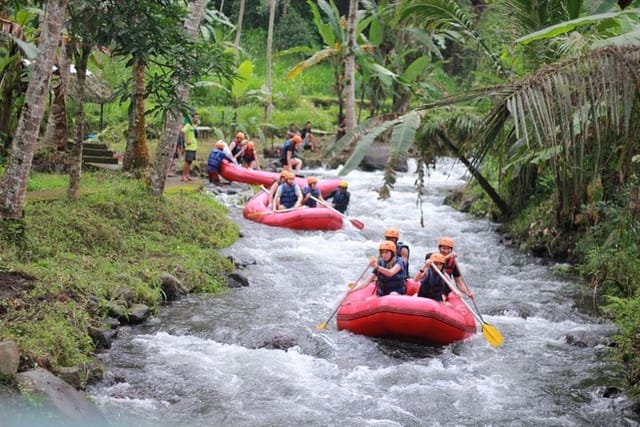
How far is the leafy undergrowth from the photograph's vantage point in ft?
25.5

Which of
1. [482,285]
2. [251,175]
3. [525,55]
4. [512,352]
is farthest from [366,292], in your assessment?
[251,175]

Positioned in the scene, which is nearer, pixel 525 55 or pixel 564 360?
pixel 564 360

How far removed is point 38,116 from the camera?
9.07m

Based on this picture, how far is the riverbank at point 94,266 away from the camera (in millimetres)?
7566

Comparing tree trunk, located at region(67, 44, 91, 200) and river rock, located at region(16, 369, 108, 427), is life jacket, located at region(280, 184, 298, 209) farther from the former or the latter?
river rock, located at region(16, 369, 108, 427)

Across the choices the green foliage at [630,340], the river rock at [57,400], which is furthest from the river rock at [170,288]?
the green foliage at [630,340]

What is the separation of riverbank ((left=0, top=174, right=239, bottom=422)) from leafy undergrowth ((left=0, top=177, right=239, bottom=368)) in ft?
0.04

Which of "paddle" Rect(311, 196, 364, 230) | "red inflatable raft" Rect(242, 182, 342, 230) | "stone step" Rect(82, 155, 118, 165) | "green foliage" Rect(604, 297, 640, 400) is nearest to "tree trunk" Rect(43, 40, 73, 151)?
"stone step" Rect(82, 155, 118, 165)

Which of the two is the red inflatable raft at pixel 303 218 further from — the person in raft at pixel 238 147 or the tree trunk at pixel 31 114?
the tree trunk at pixel 31 114

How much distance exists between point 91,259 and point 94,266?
9.8 inches

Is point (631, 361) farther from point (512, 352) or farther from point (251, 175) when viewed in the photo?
point (251, 175)

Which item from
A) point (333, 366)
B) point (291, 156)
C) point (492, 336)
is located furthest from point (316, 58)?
point (333, 366)

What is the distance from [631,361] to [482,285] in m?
4.24

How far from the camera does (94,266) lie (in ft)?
33.0
